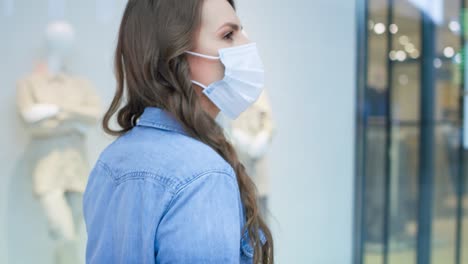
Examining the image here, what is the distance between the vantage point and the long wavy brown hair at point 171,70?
997mm

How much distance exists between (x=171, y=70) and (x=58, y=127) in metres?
1.62

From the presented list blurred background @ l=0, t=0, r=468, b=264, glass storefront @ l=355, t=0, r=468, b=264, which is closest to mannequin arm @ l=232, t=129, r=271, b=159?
blurred background @ l=0, t=0, r=468, b=264

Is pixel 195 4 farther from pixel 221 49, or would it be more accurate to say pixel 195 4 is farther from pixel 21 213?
pixel 21 213

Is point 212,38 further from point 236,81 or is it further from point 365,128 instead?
point 365,128

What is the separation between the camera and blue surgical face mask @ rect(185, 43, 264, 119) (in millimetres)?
1114

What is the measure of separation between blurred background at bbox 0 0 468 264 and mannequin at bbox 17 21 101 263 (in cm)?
89

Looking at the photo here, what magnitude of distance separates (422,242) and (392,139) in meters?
0.72

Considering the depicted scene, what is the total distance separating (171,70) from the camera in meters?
1.02

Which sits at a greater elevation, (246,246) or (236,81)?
(236,81)

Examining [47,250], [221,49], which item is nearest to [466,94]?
[47,250]

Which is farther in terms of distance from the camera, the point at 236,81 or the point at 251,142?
the point at 251,142

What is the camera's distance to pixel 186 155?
35.4 inches

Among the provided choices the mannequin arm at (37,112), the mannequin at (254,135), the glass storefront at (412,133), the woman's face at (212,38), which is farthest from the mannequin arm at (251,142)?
the woman's face at (212,38)

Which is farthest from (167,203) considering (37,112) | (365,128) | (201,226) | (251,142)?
(365,128)
